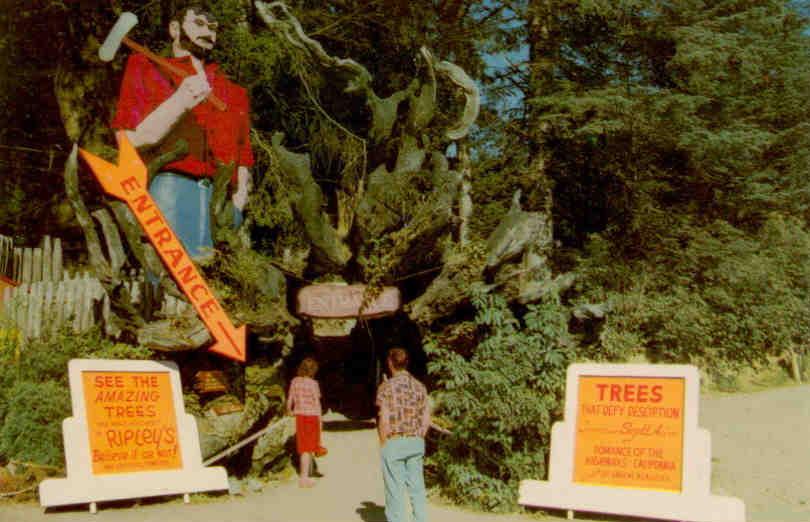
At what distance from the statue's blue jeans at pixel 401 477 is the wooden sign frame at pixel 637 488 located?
193 centimetres

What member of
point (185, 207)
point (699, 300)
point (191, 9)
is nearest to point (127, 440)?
point (185, 207)

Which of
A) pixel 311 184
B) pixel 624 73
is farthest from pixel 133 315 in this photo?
pixel 624 73

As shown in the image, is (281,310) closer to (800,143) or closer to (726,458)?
(726,458)

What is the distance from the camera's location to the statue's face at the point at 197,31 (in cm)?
1168

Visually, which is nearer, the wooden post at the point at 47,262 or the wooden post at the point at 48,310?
the wooden post at the point at 48,310

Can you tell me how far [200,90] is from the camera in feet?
Result: 37.5

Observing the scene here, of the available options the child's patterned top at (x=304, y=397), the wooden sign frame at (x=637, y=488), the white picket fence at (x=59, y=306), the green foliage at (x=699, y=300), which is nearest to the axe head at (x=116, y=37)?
the white picket fence at (x=59, y=306)

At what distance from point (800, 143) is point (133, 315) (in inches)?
489

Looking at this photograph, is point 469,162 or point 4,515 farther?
point 469,162

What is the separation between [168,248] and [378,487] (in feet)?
12.2

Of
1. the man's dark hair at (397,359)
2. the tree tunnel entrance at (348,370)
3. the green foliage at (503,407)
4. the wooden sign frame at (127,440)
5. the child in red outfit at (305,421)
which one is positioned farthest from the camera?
the tree tunnel entrance at (348,370)

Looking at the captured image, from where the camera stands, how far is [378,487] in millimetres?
10156

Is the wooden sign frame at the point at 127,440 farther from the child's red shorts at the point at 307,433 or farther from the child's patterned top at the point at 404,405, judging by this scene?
the child's patterned top at the point at 404,405

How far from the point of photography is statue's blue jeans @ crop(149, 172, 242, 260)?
1114 centimetres
